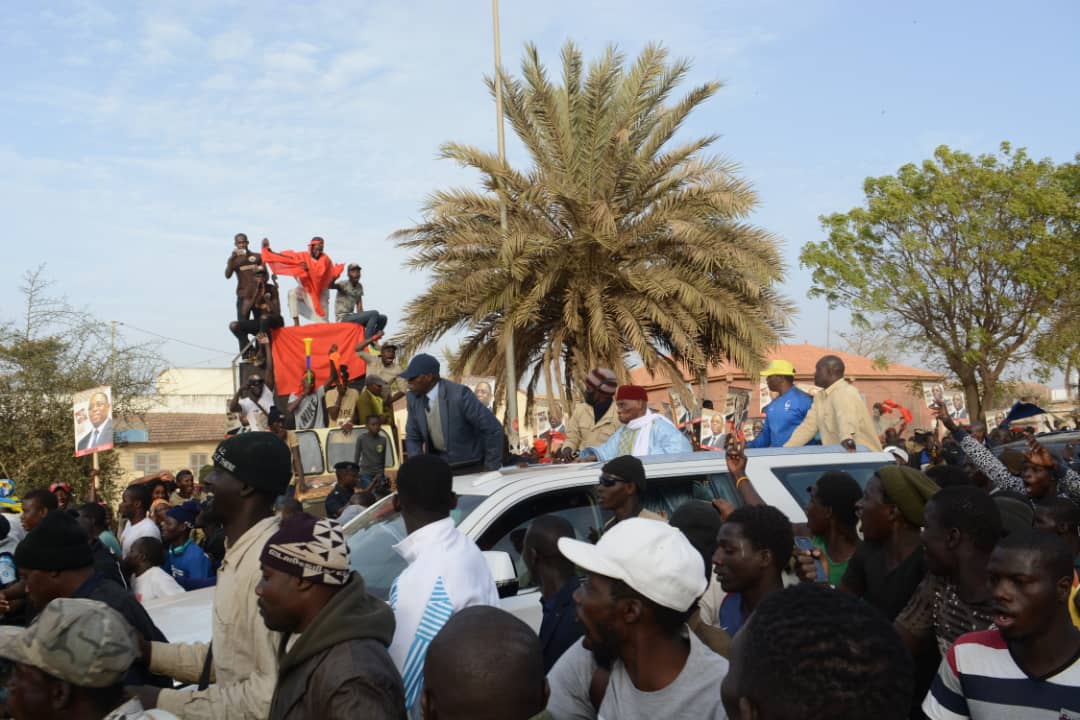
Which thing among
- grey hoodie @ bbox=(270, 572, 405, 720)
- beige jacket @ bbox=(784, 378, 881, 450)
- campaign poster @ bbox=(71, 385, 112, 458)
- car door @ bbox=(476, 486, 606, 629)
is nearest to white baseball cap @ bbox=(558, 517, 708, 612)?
grey hoodie @ bbox=(270, 572, 405, 720)

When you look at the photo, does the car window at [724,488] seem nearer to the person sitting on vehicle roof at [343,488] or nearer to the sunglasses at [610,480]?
the sunglasses at [610,480]

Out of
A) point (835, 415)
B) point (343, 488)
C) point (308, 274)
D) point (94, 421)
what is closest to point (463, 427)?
point (835, 415)

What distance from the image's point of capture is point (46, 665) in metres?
2.69

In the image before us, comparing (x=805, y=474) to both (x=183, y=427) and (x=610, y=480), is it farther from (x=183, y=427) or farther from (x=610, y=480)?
(x=183, y=427)

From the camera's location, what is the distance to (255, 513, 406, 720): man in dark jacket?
106 inches

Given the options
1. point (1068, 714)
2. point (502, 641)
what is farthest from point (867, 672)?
point (1068, 714)

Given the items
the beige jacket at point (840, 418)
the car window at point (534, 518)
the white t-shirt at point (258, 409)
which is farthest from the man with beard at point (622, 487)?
the white t-shirt at point (258, 409)

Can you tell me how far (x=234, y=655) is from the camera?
3176mm

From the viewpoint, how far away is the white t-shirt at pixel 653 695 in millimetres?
2650

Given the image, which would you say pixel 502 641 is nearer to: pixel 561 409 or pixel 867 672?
pixel 867 672

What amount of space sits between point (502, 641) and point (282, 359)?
1584cm

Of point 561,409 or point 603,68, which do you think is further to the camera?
point 561,409

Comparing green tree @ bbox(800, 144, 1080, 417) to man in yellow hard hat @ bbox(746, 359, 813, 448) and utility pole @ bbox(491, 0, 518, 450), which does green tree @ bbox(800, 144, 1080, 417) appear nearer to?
utility pole @ bbox(491, 0, 518, 450)

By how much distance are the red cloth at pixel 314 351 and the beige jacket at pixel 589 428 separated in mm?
9513
